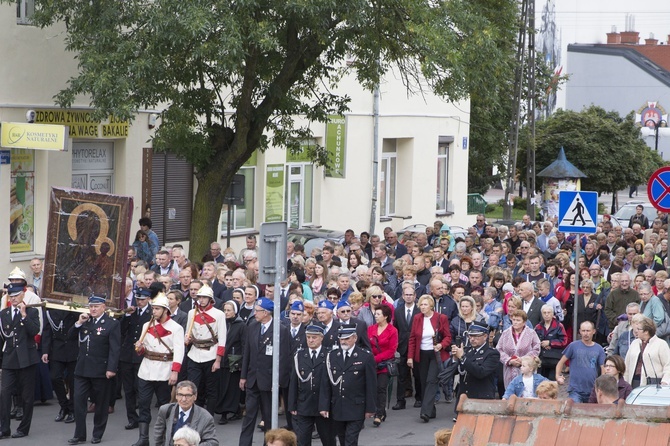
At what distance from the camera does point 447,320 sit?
596 inches

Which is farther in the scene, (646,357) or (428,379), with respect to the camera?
(428,379)

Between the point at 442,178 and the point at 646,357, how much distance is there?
25.6m

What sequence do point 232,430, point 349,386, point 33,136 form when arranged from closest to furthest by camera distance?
point 349,386 < point 232,430 < point 33,136

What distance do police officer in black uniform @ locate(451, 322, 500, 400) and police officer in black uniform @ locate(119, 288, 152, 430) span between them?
3.85m

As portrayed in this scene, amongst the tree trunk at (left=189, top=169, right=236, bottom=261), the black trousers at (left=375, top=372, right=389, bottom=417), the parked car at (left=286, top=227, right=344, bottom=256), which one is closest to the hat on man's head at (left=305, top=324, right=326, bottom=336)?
the black trousers at (left=375, top=372, right=389, bottom=417)

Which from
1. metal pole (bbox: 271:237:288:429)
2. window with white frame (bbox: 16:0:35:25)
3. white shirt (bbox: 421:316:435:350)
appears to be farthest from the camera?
window with white frame (bbox: 16:0:35:25)

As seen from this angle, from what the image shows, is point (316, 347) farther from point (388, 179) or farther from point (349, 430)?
point (388, 179)

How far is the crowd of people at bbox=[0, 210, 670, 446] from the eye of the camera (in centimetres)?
1243

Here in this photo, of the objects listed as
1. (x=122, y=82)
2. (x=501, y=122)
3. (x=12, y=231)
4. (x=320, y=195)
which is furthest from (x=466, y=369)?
(x=501, y=122)

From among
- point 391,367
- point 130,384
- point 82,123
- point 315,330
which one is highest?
point 82,123

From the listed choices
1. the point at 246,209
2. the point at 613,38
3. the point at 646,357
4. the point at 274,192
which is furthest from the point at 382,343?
the point at 613,38

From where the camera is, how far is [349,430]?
12.3 m

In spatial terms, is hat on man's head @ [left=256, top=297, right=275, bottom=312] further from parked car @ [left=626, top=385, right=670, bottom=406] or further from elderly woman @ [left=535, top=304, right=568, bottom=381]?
parked car @ [left=626, top=385, right=670, bottom=406]

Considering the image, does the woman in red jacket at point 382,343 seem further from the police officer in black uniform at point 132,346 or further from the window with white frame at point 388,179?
the window with white frame at point 388,179
